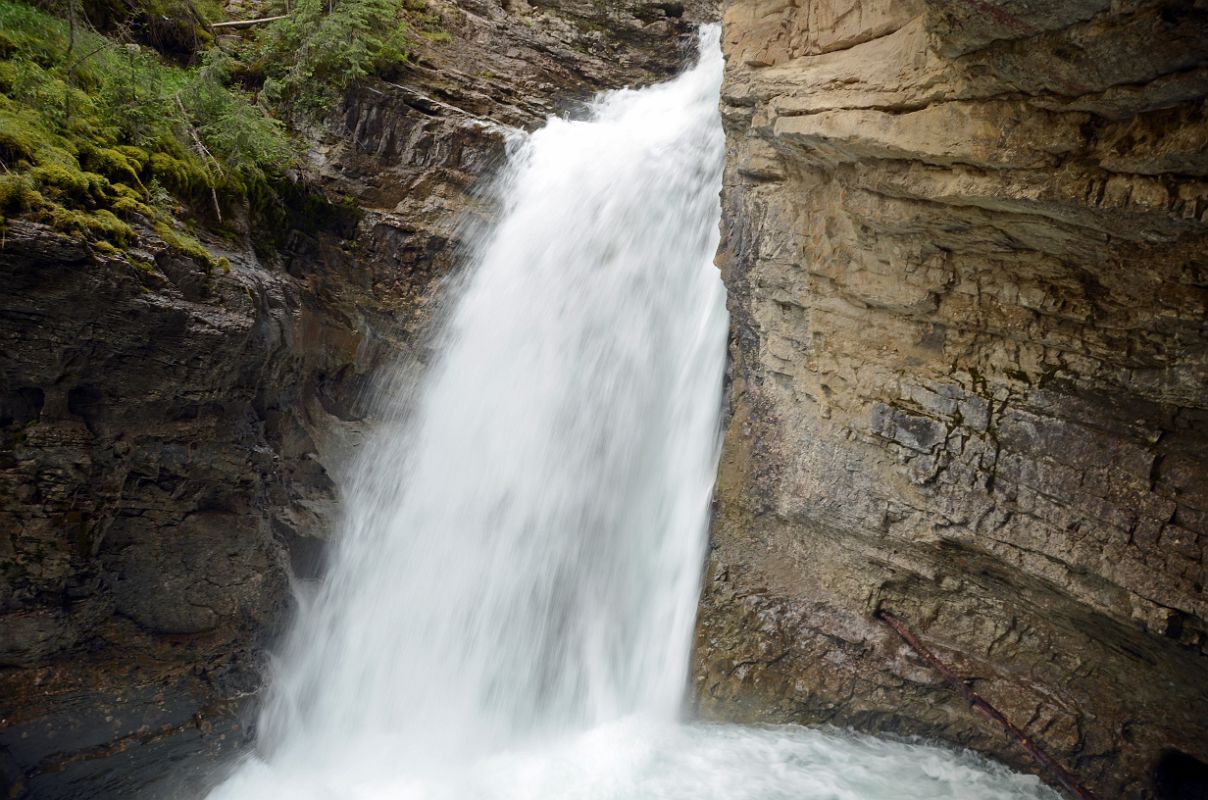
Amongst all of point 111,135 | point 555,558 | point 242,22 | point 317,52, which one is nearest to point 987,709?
point 555,558

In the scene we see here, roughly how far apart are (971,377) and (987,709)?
3168 mm

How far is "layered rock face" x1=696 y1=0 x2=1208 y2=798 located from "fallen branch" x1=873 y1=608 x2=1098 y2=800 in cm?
8

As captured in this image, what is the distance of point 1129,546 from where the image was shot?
213 inches

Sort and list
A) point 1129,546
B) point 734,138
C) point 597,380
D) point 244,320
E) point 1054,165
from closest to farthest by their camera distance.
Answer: point 1054,165 < point 1129,546 < point 244,320 < point 734,138 < point 597,380

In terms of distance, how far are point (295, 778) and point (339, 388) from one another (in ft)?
13.7

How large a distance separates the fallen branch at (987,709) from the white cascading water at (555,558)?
0.26 metres

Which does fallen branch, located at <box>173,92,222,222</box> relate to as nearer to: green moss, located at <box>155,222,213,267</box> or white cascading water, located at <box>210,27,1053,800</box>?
green moss, located at <box>155,222,213,267</box>

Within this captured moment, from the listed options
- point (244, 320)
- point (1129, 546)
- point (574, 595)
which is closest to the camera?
point (1129, 546)

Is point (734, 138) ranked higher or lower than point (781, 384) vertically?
higher

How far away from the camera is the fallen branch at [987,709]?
638cm

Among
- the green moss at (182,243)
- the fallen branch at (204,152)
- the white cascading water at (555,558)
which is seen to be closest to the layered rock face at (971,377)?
the white cascading water at (555,558)

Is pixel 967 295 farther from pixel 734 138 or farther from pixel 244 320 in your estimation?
pixel 244 320

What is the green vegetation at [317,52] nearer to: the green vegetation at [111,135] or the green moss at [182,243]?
the green vegetation at [111,135]

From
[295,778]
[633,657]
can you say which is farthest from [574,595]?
[295,778]
